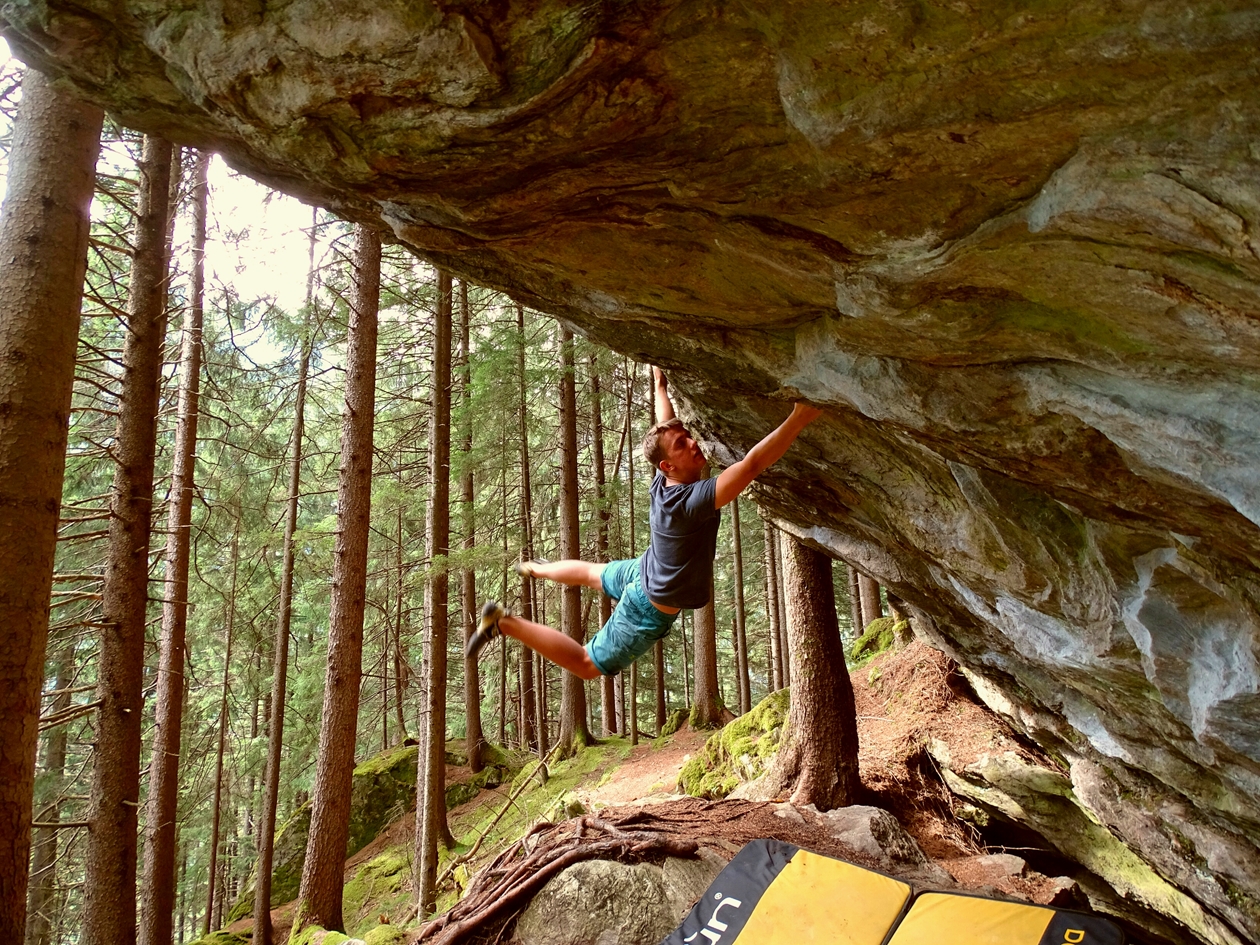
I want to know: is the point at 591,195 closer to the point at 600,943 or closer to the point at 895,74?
the point at 895,74

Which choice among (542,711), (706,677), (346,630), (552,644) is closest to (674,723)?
(706,677)

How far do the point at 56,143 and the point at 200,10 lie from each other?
2117 millimetres

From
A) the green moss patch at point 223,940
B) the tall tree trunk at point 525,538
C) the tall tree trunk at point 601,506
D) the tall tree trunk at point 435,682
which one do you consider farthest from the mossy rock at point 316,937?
the tall tree trunk at point 601,506

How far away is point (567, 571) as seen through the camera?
5.38 meters

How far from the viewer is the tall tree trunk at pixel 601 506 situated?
14779 millimetres

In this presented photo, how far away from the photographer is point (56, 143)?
4297 mm

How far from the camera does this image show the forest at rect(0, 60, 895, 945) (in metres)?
6.51

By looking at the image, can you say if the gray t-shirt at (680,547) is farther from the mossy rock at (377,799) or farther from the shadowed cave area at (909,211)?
the mossy rock at (377,799)

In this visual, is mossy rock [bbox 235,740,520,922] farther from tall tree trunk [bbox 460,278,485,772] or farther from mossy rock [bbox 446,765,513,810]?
tall tree trunk [bbox 460,278,485,772]

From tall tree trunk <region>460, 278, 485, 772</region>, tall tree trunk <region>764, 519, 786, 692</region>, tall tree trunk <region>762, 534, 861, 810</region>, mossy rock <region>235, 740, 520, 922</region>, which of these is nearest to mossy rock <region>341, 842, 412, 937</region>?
mossy rock <region>235, 740, 520, 922</region>

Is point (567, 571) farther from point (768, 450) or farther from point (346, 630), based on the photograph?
point (346, 630)

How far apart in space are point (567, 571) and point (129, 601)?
410 cm

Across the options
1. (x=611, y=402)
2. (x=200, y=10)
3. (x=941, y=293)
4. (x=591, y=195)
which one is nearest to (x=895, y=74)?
(x=941, y=293)

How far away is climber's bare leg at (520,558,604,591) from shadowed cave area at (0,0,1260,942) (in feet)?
5.55
